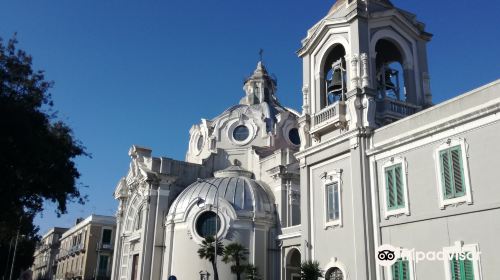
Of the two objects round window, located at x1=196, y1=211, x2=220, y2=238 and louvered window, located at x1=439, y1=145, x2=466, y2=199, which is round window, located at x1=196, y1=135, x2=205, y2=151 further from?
louvered window, located at x1=439, y1=145, x2=466, y2=199

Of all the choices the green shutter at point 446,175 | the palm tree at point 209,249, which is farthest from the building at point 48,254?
the green shutter at point 446,175

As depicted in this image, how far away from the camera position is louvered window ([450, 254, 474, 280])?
1487cm

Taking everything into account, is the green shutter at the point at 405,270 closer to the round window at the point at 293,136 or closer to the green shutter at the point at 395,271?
the green shutter at the point at 395,271

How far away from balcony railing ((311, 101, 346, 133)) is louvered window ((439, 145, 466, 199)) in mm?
5362

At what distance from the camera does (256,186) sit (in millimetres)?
36156

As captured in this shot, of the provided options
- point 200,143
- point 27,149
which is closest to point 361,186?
point 27,149

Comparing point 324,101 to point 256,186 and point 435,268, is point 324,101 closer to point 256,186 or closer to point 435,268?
point 435,268

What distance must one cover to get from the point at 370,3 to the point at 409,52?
283cm

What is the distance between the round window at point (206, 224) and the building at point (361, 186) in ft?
0.25

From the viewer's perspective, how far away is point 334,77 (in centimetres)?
2328

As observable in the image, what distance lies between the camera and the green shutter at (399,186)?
17.7m

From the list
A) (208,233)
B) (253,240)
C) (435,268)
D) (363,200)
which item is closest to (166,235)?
(208,233)

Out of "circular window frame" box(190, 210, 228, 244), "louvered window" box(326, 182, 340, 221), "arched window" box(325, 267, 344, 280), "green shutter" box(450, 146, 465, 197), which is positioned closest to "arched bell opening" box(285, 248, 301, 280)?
"arched window" box(325, 267, 344, 280)

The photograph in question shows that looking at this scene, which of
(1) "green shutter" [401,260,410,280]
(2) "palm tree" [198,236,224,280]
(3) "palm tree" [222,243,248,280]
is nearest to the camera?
(1) "green shutter" [401,260,410,280]
